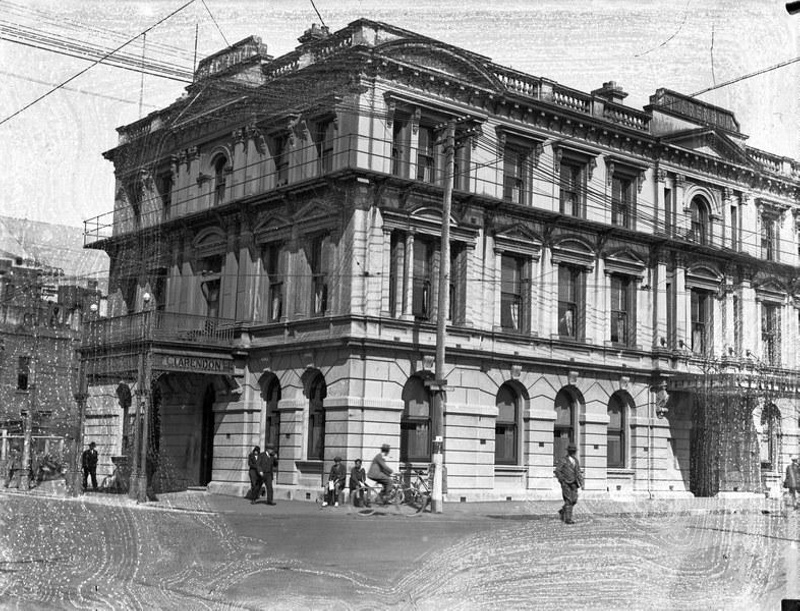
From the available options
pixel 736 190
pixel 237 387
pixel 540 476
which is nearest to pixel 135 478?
pixel 237 387

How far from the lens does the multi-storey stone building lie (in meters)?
30.1

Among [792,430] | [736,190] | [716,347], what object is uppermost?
[736,190]

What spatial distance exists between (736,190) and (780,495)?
12.2 metres

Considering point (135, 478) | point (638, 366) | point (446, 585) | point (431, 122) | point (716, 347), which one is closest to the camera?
point (446, 585)

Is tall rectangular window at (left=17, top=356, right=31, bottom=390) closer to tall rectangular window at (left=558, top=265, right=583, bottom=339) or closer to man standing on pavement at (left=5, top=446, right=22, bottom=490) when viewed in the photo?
man standing on pavement at (left=5, top=446, right=22, bottom=490)

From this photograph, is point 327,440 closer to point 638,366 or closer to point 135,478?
point 135,478

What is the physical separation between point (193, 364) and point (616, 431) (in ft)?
51.6

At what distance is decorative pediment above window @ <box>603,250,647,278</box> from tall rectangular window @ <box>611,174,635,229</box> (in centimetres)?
109

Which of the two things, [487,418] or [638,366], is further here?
[638,366]

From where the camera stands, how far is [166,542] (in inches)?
686

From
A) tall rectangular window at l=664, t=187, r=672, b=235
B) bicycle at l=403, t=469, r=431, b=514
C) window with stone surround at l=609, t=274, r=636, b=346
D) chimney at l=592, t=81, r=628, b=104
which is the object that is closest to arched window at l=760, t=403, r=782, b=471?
window with stone surround at l=609, t=274, r=636, b=346

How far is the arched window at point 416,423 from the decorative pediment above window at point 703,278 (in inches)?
527

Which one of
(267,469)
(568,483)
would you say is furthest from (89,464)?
(568,483)

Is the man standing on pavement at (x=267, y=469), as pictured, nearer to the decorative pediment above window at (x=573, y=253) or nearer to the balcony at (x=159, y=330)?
the balcony at (x=159, y=330)
